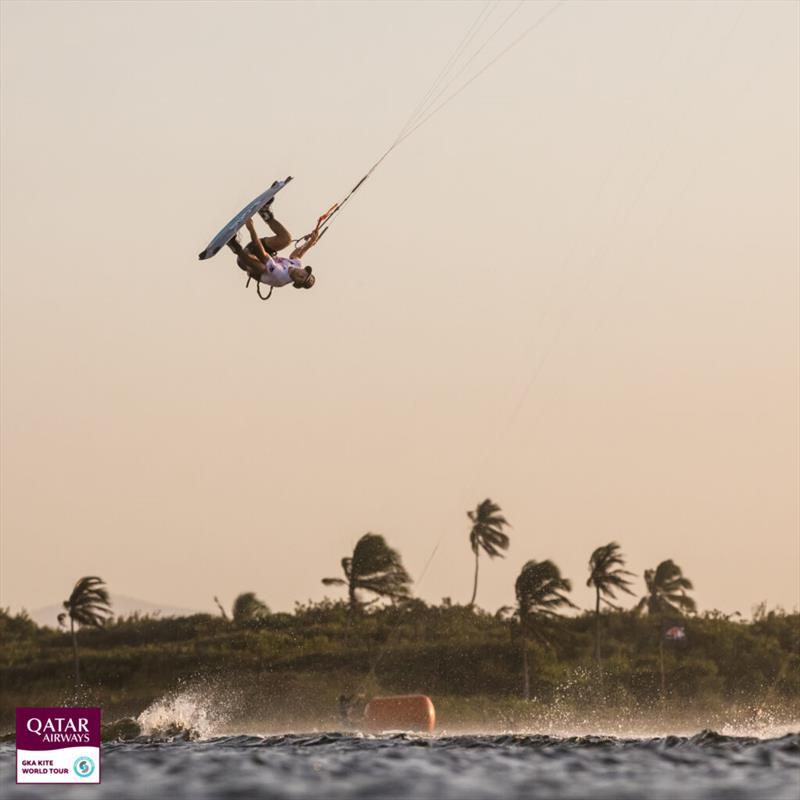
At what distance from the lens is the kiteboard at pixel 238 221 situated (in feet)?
93.0

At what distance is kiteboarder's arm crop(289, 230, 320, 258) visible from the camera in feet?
97.8

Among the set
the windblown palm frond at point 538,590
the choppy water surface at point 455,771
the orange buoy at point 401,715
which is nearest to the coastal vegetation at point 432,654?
the windblown palm frond at point 538,590

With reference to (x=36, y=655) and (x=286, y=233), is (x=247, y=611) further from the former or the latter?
(x=286, y=233)

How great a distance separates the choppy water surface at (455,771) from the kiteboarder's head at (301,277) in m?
8.30

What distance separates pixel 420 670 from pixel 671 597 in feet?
52.7

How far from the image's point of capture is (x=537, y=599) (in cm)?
7688

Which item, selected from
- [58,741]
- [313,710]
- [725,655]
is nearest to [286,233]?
[58,741]

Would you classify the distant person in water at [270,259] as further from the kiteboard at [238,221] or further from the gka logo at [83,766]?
the gka logo at [83,766]

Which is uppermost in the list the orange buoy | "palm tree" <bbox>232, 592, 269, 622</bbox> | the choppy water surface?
"palm tree" <bbox>232, 592, 269, 622</bbox>

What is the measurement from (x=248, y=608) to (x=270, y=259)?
64.7m

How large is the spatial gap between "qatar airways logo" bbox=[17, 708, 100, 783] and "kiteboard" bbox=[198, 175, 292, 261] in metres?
7.90

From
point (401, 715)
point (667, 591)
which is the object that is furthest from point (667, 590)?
point (401, 715)

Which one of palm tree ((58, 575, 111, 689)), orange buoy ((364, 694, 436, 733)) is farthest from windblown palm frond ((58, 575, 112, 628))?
orange buoy ((364, 694, 436, 733))

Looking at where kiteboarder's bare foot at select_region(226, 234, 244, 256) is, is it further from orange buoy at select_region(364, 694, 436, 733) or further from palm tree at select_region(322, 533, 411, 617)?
palm tree at select_region(322, 533, 411, 617)
